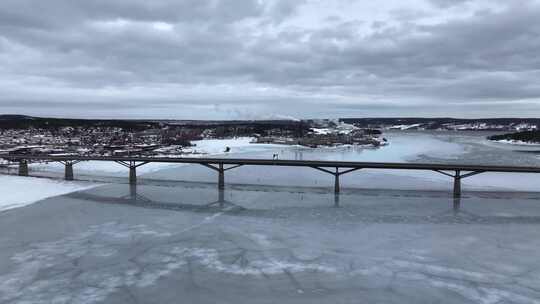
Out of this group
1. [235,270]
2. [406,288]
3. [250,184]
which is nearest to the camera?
[406,288]

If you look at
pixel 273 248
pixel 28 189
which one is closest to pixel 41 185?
pixel 28 189

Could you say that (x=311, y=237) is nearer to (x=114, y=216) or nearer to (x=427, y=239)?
(x=427, y=239)

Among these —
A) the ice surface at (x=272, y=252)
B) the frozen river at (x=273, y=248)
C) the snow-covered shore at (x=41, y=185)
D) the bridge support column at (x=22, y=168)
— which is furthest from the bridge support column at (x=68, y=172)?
the ice surface at (x=272, y=252)

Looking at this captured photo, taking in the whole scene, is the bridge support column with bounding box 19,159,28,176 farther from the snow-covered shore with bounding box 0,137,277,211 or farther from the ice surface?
the ice surface

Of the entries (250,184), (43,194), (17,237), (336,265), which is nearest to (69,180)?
(43,194)

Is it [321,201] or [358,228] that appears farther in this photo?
[321,201]

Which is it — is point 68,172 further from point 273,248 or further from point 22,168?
point 273,248

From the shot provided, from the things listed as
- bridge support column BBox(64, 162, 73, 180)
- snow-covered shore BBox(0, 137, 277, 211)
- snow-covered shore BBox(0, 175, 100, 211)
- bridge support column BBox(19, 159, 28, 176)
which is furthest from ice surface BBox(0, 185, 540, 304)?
bridge support column BBox(19, 159, 28, 176)
